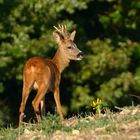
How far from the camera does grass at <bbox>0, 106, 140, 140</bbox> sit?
7.11 meters

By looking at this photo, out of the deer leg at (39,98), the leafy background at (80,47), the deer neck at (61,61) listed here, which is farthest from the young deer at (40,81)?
the leafy background at (80,47)

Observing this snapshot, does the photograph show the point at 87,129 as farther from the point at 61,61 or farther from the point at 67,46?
the point at 67,46

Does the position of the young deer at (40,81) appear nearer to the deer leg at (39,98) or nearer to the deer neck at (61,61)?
the deer leg at (39,98)

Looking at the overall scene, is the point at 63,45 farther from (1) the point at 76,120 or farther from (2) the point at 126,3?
(2) the point at 126,3

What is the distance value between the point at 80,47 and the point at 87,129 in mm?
10020

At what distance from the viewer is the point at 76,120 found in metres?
8.48

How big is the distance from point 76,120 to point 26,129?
25.7 inches

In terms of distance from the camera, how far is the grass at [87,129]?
280 inches

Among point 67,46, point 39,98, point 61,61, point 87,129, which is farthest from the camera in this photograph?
point 67,46

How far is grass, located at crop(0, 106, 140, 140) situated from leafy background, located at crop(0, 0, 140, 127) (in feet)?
23.3

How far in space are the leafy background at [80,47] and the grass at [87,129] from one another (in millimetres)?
7098

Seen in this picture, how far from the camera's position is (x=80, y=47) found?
17.5m

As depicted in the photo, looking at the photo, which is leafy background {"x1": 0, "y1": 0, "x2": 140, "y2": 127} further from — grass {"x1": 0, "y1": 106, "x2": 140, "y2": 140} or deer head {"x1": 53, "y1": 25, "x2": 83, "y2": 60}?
grass {"x1": 0, "y1": 106, "x2": 140, "y2": 140}

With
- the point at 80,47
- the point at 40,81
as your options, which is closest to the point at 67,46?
the point at 40,81
